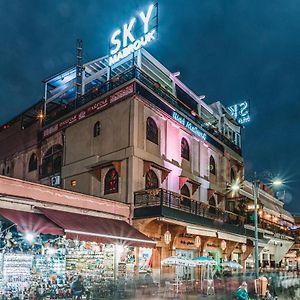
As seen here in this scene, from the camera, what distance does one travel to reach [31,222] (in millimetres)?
16641

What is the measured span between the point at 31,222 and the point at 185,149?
1563 centimetres

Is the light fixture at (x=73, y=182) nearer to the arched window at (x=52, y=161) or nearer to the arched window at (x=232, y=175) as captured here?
the arched window at (x=52, y=161)

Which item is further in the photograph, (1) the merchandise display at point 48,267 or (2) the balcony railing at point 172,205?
(2) the balcony railing at point 172,205

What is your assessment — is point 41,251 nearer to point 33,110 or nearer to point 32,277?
point 32,277

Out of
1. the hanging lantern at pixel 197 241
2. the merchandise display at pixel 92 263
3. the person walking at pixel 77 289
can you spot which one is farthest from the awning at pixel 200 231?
the person walking at pixel 77 289

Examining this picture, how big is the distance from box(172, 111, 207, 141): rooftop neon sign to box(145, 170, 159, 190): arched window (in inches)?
179

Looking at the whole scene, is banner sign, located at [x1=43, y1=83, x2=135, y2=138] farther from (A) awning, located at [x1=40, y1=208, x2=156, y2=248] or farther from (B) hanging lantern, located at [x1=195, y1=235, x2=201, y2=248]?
(B) hanging lantern, located at [x1=195, y1=235, x2=201, y2=248]

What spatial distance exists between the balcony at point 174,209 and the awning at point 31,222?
6.76 m

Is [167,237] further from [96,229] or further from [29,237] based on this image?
[29,237]

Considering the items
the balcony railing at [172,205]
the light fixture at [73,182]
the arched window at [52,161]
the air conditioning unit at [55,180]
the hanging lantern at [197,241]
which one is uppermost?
the arched window at [52,161]

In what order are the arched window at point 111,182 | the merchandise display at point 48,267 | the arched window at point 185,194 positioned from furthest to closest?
the arched window at point 185,194 → the arched window at point 111,182 → the merchandise display at point 48,267

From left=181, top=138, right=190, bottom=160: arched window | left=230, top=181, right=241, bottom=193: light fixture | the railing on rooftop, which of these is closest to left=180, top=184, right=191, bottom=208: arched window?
left=181, top=138, right=190, bottom=160: arched window

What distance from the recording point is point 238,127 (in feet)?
142

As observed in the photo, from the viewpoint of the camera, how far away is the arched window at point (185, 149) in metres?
29.7
